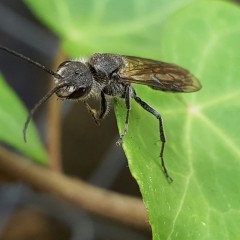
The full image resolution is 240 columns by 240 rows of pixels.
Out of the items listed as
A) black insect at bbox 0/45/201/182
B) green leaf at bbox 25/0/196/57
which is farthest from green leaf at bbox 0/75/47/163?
green leaf at bbox 25/0/196/57

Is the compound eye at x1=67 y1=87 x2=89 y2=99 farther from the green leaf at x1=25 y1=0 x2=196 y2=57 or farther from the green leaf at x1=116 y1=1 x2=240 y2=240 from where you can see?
the green leaf at x1=25 y1=0 x2=196 y2=57

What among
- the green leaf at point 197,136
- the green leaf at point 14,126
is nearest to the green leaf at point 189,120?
the green leaf at point 197,136

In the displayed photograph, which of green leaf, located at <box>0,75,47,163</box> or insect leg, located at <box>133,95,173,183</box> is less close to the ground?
insect leg, located at <box>133,95,173,183</box>

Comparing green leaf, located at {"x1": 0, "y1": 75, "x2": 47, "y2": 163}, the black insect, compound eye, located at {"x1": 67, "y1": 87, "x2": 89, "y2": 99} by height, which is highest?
the black insect

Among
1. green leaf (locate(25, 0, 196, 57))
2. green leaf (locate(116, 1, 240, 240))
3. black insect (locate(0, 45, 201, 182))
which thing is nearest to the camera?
green leaf (locate(116, 1, 240, 240))

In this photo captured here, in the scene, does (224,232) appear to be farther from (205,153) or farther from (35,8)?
(35,8)

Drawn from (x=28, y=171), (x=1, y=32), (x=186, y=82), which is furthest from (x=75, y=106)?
(x=186, y=82)
